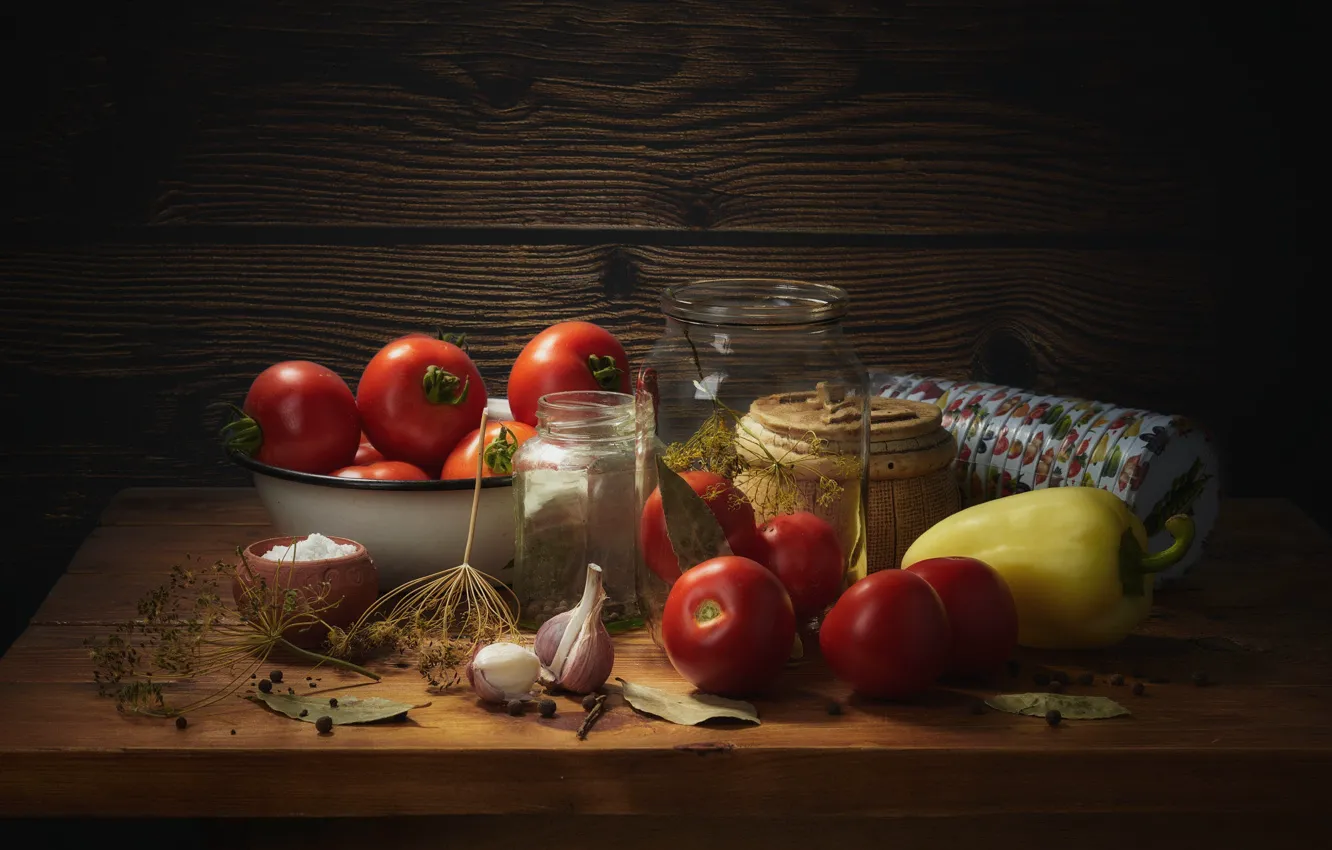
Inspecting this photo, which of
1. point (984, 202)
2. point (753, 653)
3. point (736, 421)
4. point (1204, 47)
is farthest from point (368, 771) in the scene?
point (1204, 47)

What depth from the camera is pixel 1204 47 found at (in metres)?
1.59

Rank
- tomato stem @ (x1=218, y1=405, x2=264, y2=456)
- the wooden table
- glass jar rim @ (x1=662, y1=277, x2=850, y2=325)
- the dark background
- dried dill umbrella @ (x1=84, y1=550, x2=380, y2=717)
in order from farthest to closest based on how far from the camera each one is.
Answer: the dark background < tomato stem @ (x1=218, y1=405, x2=264, y2=456) < glass jar rim @ (x1=662, y1=277, x2=850, y2=325) < dried dill umbrella @ (x1=84, y1=550, x2=380, y2=717) < the wooden table

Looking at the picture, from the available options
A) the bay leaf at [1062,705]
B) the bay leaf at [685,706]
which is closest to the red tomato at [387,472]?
the bay leaf at [685,706]

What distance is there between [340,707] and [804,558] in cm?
38

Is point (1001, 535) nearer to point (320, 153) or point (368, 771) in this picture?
point (368, 771)

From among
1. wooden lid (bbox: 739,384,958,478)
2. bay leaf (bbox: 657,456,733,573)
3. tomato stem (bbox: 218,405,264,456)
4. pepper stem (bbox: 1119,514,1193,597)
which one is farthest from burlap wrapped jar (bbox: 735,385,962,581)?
tomato stem (bbox: 218,405,264,456)

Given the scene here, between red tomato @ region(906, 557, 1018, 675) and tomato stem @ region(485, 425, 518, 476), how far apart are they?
0.39 meters

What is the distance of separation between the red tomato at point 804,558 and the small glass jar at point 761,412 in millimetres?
46

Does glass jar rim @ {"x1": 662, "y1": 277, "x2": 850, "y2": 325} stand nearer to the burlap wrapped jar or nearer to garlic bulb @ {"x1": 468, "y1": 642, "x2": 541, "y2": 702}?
the burlap wrapped jar

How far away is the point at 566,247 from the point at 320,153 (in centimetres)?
32

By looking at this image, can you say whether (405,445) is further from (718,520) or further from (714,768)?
(714,768)

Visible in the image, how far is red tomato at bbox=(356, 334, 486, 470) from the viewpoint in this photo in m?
1.24

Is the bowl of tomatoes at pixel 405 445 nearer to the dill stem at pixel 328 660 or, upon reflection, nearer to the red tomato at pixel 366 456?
the red tomato at pixel 366 456

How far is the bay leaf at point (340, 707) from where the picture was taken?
0.94 meters
